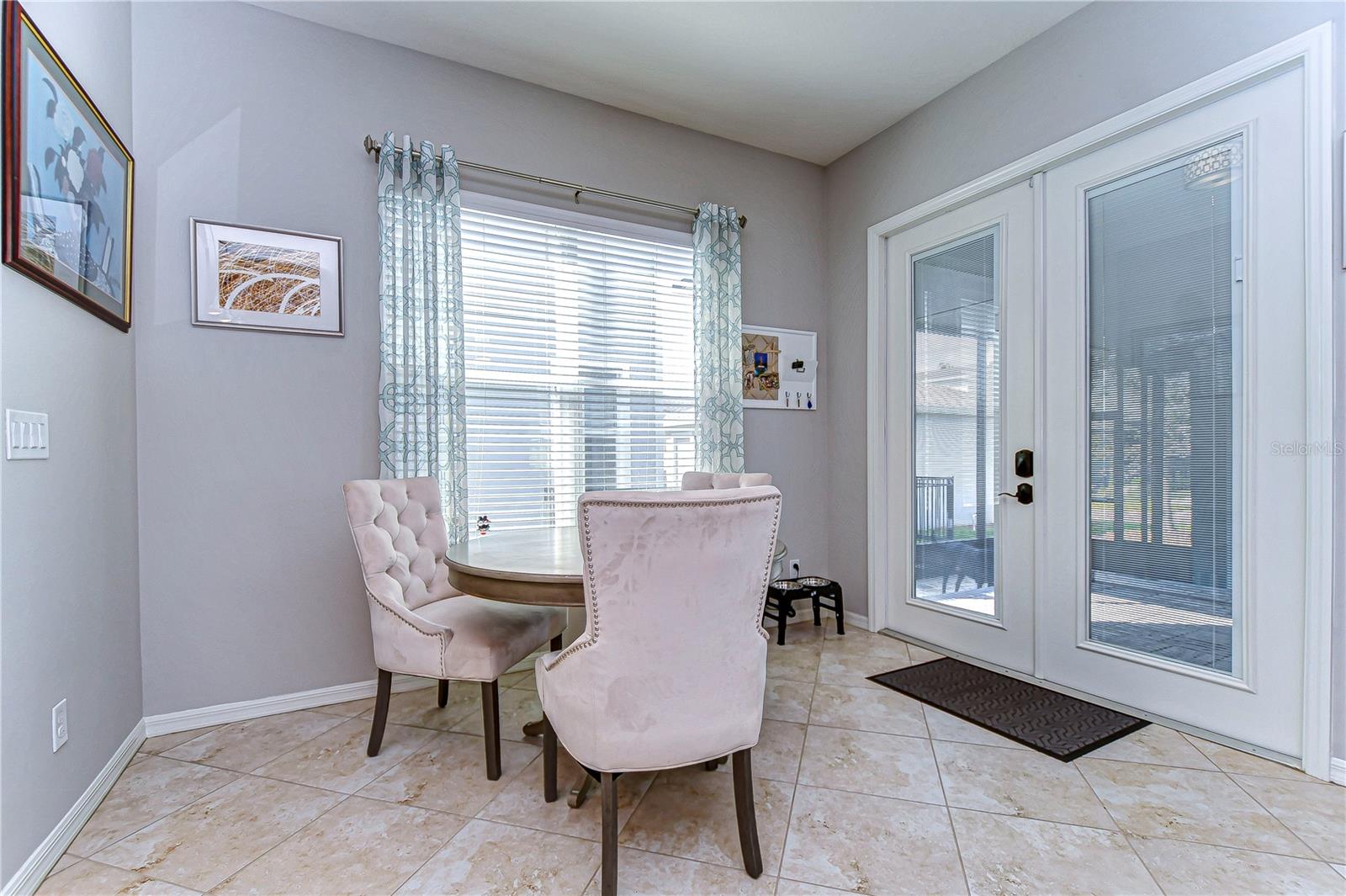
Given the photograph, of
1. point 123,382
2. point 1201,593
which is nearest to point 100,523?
point 123,382

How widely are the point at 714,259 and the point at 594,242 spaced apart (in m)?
0.69

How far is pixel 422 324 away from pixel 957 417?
270 centimetres

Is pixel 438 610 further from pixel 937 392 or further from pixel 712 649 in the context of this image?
pixel 937 392

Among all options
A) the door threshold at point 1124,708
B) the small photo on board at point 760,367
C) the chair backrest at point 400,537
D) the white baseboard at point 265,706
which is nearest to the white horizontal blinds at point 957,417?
the door threshold at point 1124,708

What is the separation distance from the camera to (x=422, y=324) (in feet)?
8.84

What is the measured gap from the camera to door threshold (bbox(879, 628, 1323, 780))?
2014 mm

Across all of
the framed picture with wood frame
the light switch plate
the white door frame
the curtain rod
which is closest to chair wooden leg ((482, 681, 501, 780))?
the light switch plate

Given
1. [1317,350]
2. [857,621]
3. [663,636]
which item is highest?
[1317,350]

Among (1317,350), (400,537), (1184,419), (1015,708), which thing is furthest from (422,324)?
(1317,350)

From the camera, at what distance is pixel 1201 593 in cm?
223

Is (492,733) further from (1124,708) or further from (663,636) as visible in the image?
(1124,708)

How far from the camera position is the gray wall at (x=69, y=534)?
145 centimetres

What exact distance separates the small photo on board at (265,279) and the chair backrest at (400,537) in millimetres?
805

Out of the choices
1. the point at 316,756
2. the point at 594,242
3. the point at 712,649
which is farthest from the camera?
the point at 594,242
